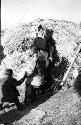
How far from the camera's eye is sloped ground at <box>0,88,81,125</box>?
26.9 feet

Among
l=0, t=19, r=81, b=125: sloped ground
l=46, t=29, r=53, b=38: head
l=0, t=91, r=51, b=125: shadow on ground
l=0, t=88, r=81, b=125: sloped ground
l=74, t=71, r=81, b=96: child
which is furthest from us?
l=46, t=29, r=53, b=38: head

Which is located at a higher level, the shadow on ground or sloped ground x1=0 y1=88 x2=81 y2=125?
sloped ground x1=0 y1=88 x2=81 y2=125

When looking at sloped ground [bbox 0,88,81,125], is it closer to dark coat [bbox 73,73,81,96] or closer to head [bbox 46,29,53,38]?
dark coat [bbox 73,73,81,96]

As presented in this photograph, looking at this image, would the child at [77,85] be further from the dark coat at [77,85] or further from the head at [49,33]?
the head at [49,33]

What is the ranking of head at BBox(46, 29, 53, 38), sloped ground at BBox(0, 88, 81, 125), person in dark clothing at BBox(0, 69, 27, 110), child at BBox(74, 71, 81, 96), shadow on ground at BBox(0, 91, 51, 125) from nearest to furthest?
sloped ground at BBox(0, 88, 81, 125) < shadow on ground at BBox(0, 91, 51, 125) < person in dark clothing at BBox(0, 69, 27, 110) < child at BBox(74, 71, 81, 96) < head at BBox(46, 29, 53, 38)

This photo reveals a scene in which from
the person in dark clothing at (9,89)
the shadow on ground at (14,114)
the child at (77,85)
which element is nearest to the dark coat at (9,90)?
the person in dark clothing at (9,89)

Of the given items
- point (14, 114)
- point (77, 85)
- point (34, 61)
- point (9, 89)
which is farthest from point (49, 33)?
point (14, 114)

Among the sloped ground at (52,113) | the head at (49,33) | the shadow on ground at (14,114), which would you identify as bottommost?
the shadow on ground at (14,114)

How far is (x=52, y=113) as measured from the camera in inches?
342

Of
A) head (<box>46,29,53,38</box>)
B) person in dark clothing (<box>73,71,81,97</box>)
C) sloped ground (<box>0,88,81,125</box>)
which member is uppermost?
head (<box>46,29,53,38</box>)

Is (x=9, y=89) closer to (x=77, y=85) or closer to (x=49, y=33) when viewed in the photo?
(x=77, y=85)

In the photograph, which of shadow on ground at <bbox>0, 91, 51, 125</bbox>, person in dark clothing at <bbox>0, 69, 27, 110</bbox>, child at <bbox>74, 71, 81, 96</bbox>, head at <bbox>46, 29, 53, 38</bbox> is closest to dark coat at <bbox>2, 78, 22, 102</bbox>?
person in dark clothing at <bbox>0, 69, 27, 110</bbox>

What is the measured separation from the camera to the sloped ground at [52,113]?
26.9 feet

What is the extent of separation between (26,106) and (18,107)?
0.42m
